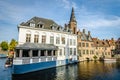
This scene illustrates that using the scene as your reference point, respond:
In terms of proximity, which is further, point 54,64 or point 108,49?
point 108,49

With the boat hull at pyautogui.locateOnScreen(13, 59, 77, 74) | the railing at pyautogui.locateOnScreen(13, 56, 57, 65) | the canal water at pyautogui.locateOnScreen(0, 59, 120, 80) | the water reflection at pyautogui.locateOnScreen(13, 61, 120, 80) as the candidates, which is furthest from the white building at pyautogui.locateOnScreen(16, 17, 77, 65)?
the water reflection at pyautogui.locateOnScreen(13, 61, 120, 80)

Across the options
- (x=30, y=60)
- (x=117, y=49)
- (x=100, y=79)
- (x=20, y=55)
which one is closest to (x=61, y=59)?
(x=30, y=60)

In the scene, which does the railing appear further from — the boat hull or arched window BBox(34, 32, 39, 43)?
arched window BBox(34, 32, 39, 43)

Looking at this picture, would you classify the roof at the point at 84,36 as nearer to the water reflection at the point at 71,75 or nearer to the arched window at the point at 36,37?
the arched window at the point at 36,37

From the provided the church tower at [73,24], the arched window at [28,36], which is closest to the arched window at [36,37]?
the arched window at [28,36]

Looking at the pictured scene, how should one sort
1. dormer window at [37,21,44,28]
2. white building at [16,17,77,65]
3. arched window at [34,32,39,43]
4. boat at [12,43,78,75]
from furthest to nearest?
dormer window at [37,21,44,28]
arched window at [34,32,39,43]
white building at [16,17,77,65]
boat at [12,43,78,75]

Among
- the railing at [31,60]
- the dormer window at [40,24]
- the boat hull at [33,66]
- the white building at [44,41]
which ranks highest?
the dormer window at [40,24]

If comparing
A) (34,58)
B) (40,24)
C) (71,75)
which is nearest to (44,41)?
(40,24)

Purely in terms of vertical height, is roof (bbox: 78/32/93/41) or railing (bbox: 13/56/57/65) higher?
roof (bbox: 78/32/93/41)

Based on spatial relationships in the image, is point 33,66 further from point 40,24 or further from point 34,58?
point 40,24

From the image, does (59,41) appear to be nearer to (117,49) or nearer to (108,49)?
(108,49)

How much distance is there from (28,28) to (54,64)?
1193 cm

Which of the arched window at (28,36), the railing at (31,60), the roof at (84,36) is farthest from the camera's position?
the roof at (84,36)

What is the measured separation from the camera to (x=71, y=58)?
41031mm
